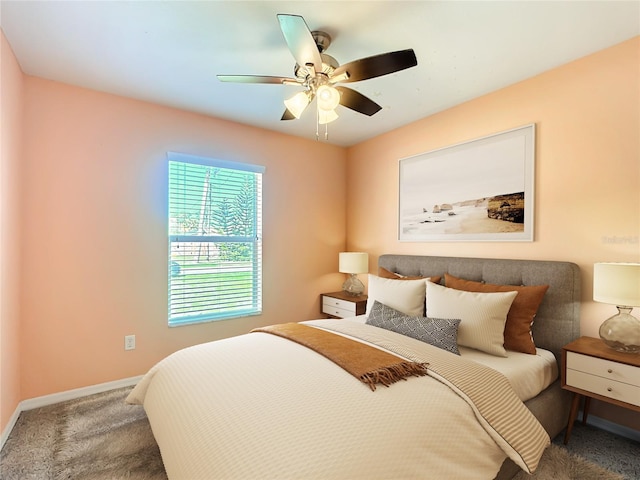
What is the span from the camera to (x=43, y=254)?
2504 mm

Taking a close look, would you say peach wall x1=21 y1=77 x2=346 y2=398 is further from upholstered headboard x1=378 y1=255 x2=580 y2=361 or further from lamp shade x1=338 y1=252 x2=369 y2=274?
upholstered headboard x1=378 y1=255 x2=580 y2=361

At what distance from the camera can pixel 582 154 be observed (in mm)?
Answer: 2232

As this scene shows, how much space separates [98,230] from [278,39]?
2.08 meters

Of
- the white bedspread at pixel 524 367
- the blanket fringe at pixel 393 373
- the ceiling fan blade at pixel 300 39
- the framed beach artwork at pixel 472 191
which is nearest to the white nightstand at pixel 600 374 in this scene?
the white bedspread at pixel 524 367

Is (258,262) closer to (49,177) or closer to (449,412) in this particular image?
(49,177)

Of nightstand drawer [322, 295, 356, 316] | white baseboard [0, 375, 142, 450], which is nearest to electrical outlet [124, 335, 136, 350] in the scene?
white baseboard [0, 375, 142, 450]

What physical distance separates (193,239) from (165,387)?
5.54ft

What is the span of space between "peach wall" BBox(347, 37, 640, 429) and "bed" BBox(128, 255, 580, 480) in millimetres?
208

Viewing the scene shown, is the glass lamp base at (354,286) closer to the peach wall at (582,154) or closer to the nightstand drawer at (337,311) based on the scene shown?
the nightstand drawer at (337,311)

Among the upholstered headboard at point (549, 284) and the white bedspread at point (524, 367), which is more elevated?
the upholstered headboard at point (549, 284)

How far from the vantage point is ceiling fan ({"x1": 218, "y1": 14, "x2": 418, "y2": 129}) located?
156cm

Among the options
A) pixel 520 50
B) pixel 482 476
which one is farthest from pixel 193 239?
pixel 520 50

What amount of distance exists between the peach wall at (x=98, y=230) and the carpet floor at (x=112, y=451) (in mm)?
459

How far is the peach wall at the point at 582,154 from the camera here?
2.04 metres
